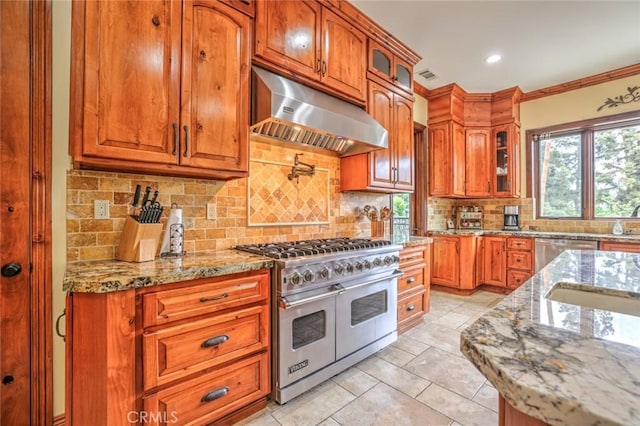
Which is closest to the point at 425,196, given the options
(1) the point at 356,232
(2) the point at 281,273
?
(1) the point at 356,232

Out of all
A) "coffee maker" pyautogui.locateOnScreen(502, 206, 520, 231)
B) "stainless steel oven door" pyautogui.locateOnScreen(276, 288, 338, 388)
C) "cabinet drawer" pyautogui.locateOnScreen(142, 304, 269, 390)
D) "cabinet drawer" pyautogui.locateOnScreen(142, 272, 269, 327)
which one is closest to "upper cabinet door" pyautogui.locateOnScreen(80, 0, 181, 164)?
"cabinet drawer" pyautogui.locateOnScreen(142, 272, 269, 327)

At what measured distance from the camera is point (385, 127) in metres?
2.94

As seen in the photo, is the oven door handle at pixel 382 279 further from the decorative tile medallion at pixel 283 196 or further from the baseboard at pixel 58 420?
the baseboard at pixel 58 420

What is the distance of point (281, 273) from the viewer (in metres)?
1.73

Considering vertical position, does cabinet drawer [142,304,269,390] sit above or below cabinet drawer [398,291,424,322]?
above

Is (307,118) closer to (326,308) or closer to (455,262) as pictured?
(326,308)

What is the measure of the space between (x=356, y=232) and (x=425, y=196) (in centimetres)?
176

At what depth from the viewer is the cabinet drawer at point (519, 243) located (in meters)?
3.92

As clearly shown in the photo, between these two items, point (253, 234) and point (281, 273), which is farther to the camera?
point (253, 234)

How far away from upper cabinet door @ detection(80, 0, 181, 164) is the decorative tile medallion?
0.80 m

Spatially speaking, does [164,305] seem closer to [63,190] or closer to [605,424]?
[63,190]

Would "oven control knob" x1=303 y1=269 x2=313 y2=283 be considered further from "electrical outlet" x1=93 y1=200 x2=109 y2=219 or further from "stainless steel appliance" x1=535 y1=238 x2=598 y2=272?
"stainless steel appliance" x1=535 y1=238 x2=598 y2=272

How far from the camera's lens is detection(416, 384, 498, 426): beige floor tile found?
5.51 feet

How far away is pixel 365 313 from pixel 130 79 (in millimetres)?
2187
